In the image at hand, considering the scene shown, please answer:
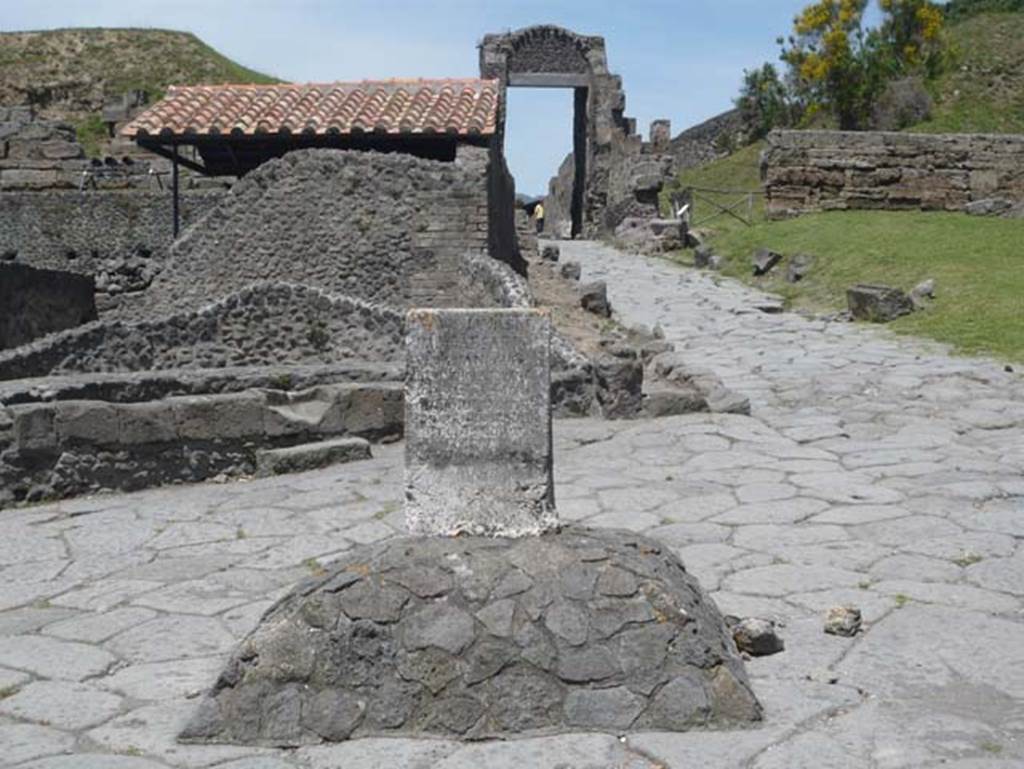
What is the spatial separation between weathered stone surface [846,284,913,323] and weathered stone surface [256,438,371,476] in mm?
6737

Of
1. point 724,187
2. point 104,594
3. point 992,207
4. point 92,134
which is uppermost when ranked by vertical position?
point 92,134

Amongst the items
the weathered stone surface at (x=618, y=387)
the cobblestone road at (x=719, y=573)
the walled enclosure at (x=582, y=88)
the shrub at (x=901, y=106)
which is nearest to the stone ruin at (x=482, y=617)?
the cobblestone road at (x=719, y=573)

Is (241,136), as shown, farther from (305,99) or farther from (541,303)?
(541,303)

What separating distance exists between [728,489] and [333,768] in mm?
3444

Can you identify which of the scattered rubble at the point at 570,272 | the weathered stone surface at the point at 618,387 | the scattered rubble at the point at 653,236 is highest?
the scattered rubble at the point at 653,236

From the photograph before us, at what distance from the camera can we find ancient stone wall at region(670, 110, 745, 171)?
3794 centimetres

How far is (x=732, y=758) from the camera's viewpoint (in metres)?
3.14

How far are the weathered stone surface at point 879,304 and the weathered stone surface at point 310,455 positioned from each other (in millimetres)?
6737

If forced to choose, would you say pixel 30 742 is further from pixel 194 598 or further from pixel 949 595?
pixel 949 595

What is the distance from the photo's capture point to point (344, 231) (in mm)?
13094

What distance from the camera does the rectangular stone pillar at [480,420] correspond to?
12.3 feet

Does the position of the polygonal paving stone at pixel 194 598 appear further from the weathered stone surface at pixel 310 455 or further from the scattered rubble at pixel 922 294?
the scattered rubble at pixel 922 294

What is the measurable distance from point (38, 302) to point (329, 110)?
6023mm

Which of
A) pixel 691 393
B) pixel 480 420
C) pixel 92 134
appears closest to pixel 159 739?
pixel 480 420
